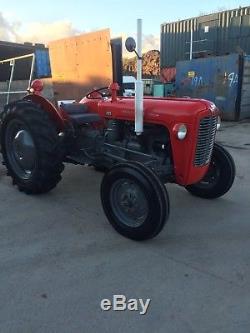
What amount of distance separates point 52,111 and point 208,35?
13.3 m

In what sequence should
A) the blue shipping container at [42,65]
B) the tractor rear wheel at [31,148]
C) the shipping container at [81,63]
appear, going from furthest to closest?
1. the blue shipping container at [42,65]
2. the shipping container at [81,63]
3. the tractor rear wheel at [31,148]

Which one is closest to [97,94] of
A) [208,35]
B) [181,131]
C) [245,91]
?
[181,131]

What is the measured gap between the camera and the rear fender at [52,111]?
4086 mm

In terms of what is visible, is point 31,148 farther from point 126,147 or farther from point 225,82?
point 225,82

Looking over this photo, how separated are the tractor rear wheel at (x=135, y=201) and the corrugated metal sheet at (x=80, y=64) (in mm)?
4762

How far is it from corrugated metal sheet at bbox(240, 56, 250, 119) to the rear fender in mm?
8048

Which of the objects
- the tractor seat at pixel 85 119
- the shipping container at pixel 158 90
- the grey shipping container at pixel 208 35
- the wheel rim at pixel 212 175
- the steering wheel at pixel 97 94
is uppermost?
the grey shipping container at pixel 208 35

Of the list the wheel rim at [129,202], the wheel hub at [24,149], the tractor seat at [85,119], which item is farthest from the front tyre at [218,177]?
the wheel hub at [24,149]

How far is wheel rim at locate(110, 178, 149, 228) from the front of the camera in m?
3.17

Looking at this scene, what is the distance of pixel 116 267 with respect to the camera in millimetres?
2826

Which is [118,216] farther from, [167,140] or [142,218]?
[167,140]

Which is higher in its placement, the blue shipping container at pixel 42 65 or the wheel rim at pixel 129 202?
the blue shipping container at pixel 42 65

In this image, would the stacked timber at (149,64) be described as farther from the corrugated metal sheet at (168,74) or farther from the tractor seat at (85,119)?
the tractor seat at (85,119)

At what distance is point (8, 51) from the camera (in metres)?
11.2
